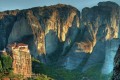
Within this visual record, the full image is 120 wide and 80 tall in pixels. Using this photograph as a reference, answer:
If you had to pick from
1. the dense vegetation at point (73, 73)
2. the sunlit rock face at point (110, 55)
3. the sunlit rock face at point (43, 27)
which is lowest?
the dense vegetation at point (73, 73)

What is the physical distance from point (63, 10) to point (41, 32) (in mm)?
13027

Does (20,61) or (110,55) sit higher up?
(20,61)

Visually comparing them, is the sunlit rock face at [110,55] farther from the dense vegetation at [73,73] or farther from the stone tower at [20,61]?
the stone tower at [20,61]

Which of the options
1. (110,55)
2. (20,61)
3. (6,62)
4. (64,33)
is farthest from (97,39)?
(6,62)

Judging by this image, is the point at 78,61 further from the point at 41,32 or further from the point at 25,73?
the point at 25,73

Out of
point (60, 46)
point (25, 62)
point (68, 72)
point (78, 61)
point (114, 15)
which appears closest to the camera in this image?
point (25, 62)

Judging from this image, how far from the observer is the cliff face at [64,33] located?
5225 cm

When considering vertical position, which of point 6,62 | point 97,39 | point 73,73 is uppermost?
point 97,39

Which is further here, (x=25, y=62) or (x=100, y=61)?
(x=100, y=61)

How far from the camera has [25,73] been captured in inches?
1357

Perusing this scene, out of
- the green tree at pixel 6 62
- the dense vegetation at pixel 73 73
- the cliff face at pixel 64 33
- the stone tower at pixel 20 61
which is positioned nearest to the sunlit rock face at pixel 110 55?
the cliff face at pixel 64 33

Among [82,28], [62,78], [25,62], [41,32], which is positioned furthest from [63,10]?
[25,62]

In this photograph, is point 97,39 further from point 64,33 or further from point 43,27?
point 43,27

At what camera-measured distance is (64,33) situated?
2522 inches
